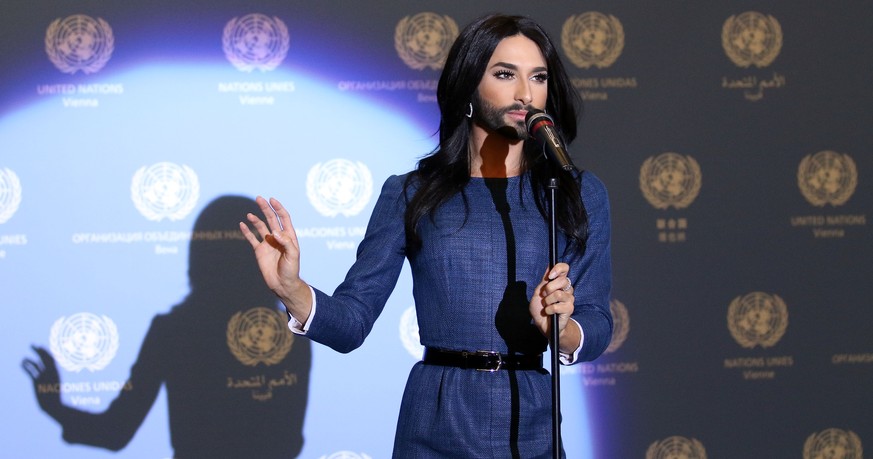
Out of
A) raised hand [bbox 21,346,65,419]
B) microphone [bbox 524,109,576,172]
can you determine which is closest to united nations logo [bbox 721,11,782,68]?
microphone [bbox 524,109,576,172]

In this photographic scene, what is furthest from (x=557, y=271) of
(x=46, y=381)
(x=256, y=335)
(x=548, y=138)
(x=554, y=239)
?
(x=46, y=381)

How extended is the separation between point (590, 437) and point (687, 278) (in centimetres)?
71

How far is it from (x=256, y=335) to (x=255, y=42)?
3.49ft

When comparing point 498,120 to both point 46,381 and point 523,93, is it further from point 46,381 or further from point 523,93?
point 46,381

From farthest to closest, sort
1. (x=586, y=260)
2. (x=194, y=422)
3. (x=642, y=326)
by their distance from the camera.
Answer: (x=642, y=326)
(x=194, y=422)
(x=586, y=260)

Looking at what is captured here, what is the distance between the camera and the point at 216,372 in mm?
3521

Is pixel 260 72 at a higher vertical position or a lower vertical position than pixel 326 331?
higher

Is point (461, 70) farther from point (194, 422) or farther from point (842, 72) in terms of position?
point (842, 72)

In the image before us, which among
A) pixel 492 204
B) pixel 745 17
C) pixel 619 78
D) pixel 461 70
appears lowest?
pixel 492 204

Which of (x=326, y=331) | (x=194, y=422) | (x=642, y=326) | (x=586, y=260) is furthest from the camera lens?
(x=642, y=326)

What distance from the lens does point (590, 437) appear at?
147 inches

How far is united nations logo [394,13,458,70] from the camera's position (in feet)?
11.9

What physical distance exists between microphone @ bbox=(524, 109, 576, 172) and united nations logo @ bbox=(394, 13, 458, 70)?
1.78 meters


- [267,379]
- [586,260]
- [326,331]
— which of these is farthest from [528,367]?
[267,379]
